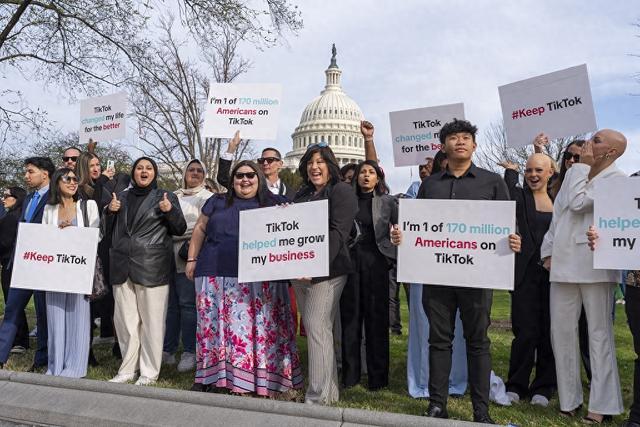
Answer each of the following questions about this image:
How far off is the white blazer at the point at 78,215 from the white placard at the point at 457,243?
9.98 ft

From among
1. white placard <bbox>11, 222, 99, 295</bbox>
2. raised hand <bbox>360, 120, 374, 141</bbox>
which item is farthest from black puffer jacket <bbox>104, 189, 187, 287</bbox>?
raised hand <bbox>360, 120, 374, 141</bbox>

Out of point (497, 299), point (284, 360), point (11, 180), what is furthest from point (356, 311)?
point (11, 180)

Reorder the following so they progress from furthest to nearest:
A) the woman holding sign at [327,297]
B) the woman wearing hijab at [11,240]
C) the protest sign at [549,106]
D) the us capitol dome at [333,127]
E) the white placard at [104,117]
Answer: the us capitol dome at [333,127]
the white placard at [104,117]
the woman wearing hijab at [11,240]
the protest sign at [549,106]
the woman holding sign at [327,297]

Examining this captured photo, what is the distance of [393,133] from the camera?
7.24m

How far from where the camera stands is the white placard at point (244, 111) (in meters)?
6.50

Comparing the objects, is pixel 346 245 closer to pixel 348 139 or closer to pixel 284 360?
pixel 284 360

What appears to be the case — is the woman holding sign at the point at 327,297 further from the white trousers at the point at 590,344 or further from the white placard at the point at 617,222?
the white placard at the point at 617,222

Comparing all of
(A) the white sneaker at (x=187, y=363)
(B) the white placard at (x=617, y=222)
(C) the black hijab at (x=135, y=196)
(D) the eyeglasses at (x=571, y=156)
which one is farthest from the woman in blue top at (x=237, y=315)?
(D) the eyeglasses at (x=571, y=156)

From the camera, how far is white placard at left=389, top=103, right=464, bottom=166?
6.88 m

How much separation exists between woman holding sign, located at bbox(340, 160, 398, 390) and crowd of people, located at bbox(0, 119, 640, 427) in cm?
1

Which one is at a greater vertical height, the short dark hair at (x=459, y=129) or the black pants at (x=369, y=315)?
the short dark hair at (x=459, y=129)

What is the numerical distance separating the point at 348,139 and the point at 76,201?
90.5 meters

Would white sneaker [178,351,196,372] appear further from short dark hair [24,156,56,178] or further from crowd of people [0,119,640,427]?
short dark hair [24,156,56,178]

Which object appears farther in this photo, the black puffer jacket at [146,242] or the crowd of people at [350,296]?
the black puffer jacket at [146,242]
